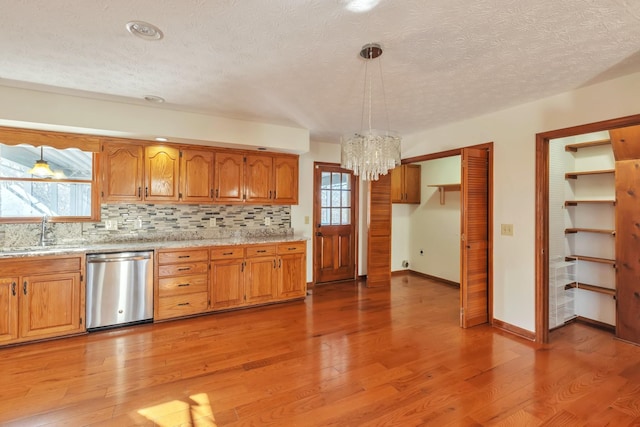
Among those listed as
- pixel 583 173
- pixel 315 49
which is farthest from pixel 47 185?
pixel 583 173

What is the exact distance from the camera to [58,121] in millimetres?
2963

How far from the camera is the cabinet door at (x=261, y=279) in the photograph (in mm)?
3873

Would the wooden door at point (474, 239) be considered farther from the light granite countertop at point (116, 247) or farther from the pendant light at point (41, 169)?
the pendant light at point (41, 169)

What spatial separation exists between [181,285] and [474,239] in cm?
332

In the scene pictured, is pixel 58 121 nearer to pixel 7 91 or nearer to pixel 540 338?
pixel 7 91

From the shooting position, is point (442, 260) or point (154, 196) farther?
point (442, 260)

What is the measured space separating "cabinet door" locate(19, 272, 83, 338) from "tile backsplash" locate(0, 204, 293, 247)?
2.01 ft

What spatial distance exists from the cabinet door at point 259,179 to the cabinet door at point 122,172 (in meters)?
1.24

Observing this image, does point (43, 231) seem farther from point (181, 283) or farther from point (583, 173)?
point (583, 173)

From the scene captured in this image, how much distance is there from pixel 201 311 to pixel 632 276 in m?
4.50

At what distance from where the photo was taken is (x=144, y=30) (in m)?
1.91

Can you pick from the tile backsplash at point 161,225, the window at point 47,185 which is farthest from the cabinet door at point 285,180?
Answer: the window at point 47,185

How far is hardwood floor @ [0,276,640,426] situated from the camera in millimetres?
1930

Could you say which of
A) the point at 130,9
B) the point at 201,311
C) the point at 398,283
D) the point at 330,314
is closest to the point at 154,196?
the point at 201,311
